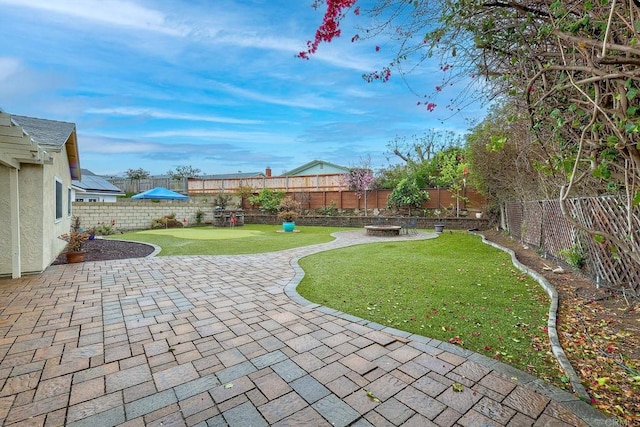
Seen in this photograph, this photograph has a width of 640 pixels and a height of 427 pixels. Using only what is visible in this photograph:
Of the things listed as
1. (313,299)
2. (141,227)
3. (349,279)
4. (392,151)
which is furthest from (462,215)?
(141,227)

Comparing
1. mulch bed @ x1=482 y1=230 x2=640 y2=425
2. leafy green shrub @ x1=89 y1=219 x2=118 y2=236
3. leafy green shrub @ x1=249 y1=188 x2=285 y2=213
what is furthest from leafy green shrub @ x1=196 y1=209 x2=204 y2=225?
mulch bed @ x1=482 y1=230 x2=640 y2=425

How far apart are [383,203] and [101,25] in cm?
Result: 1421

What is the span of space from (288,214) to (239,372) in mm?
12168

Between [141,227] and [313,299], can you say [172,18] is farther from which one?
[141,227]

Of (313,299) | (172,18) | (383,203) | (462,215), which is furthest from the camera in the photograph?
(383,203)

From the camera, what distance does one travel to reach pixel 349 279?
17.6 ft

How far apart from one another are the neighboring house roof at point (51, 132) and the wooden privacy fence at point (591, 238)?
30.1 feet

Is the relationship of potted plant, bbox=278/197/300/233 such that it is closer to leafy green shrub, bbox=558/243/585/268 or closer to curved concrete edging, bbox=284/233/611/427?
curved concrete edging, bbox=284/233/611/427

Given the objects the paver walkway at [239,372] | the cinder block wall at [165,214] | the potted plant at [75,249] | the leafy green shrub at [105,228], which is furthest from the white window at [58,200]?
the cinder block wall at [165,214]

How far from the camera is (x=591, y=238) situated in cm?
478

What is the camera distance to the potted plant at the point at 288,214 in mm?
14227

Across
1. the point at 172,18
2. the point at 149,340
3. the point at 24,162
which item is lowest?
the point at 149,340

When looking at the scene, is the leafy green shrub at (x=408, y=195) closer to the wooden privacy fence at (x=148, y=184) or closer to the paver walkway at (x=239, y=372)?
the paver walkway at (x=239, y=372)

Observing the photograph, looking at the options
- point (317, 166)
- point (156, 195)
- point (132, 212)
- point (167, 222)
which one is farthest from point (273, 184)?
point (132, 212)
